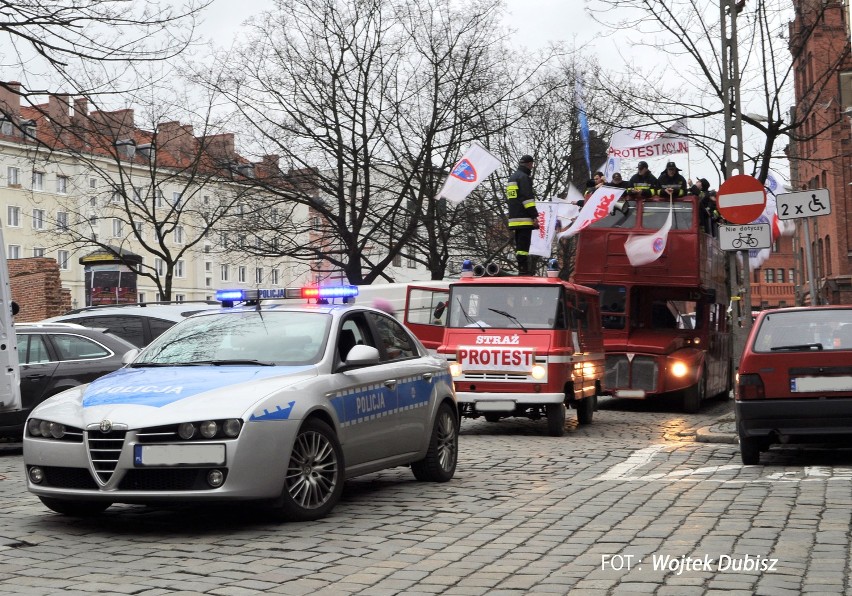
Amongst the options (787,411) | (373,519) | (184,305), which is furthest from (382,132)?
(373,519)

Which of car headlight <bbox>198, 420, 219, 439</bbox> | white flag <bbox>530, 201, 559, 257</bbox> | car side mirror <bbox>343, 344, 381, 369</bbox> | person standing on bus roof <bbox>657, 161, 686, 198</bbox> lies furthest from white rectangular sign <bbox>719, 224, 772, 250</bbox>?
car headlight <bbox>198, 420, 219, 439</bbox>

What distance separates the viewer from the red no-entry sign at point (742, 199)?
15.5 metres

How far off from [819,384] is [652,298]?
10.9 meters

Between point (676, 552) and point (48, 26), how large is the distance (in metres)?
10.5

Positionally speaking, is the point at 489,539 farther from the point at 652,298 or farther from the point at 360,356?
the point at 652,298

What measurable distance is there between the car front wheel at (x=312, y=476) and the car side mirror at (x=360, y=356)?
58 centimetres

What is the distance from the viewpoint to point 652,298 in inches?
873

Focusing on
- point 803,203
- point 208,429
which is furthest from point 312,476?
point 803,203

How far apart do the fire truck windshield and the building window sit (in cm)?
6760

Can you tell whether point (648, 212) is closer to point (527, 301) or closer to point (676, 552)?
point (527, 301)

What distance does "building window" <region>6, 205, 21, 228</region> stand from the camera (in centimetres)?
7956

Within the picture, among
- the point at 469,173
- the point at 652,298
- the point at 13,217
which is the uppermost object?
the point at 13,217

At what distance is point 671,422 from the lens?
19.8m

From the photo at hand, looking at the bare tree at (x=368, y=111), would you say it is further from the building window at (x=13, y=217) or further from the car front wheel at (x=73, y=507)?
the building window at (x=13, y=217)
